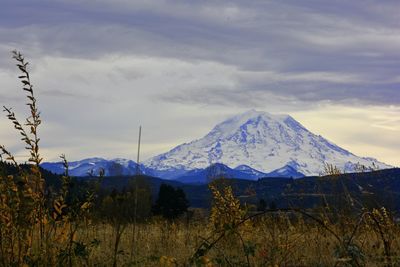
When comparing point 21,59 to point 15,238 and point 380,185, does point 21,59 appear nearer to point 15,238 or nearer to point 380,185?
point 15,238

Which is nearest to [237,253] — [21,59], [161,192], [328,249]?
[328,249]

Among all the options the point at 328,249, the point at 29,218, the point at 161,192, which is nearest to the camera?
the point at 29,218

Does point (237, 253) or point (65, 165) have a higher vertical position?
point (65, 165)

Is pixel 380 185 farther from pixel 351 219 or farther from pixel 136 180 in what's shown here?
pixel 136 180

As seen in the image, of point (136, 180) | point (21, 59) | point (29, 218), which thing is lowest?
point (29, 218)

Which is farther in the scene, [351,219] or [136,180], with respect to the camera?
[351,219]

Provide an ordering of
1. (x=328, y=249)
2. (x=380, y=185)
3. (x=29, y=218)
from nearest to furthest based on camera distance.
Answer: (x=29, y=218)
(x=328, y=249)
(x=380, y=185)

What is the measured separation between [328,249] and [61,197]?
3.96 metres

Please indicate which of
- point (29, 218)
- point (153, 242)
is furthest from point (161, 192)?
point (29, 218)

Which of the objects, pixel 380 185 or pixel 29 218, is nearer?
pixel 29 218

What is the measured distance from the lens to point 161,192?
5088 cm

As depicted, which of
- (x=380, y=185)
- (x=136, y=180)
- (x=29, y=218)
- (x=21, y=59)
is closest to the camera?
(x=136, y=180)

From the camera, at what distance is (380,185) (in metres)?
7.66

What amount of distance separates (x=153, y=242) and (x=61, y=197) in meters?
4.42
